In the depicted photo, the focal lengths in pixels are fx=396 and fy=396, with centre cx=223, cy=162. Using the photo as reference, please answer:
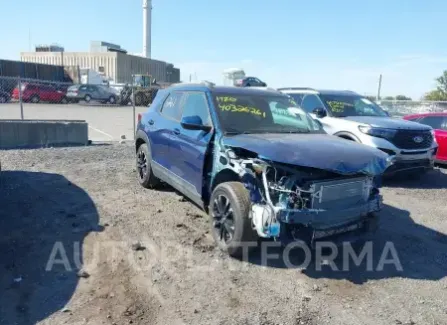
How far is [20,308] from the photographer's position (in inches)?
127

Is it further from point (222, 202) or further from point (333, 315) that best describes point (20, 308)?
point (333, 315)

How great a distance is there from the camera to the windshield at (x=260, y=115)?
480 centimetres

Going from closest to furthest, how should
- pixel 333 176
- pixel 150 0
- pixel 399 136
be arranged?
1. pixel 333 176
2. pixel 399 136
3. pixel 150 0

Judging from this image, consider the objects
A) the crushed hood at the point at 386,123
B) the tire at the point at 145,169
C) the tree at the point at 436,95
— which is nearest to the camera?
the tire at the point at 145,169

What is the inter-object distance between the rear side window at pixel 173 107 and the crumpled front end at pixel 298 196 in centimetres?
188

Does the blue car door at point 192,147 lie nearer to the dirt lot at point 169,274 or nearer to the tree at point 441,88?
the dirt lot at point 169,274

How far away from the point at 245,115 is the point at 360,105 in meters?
4.97

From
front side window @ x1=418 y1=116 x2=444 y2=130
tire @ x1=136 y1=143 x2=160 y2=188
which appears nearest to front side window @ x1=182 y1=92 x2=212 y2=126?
tire @ x1=136 y1=143 x2=160 y2=188

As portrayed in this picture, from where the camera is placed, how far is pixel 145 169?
6.67 meters

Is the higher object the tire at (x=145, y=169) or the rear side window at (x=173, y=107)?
the rear side window at (x=173, y=107)

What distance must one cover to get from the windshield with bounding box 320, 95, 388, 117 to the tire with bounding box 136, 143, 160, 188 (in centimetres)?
421

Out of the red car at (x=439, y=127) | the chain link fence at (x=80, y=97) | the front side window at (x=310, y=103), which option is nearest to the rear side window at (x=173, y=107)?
the front side window at (x=310, y=103)

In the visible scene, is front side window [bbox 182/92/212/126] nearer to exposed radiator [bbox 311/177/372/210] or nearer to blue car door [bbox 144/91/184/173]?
blue car door [bbox 144/91/184/173]

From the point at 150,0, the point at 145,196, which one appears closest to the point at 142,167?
the point at 145,196
